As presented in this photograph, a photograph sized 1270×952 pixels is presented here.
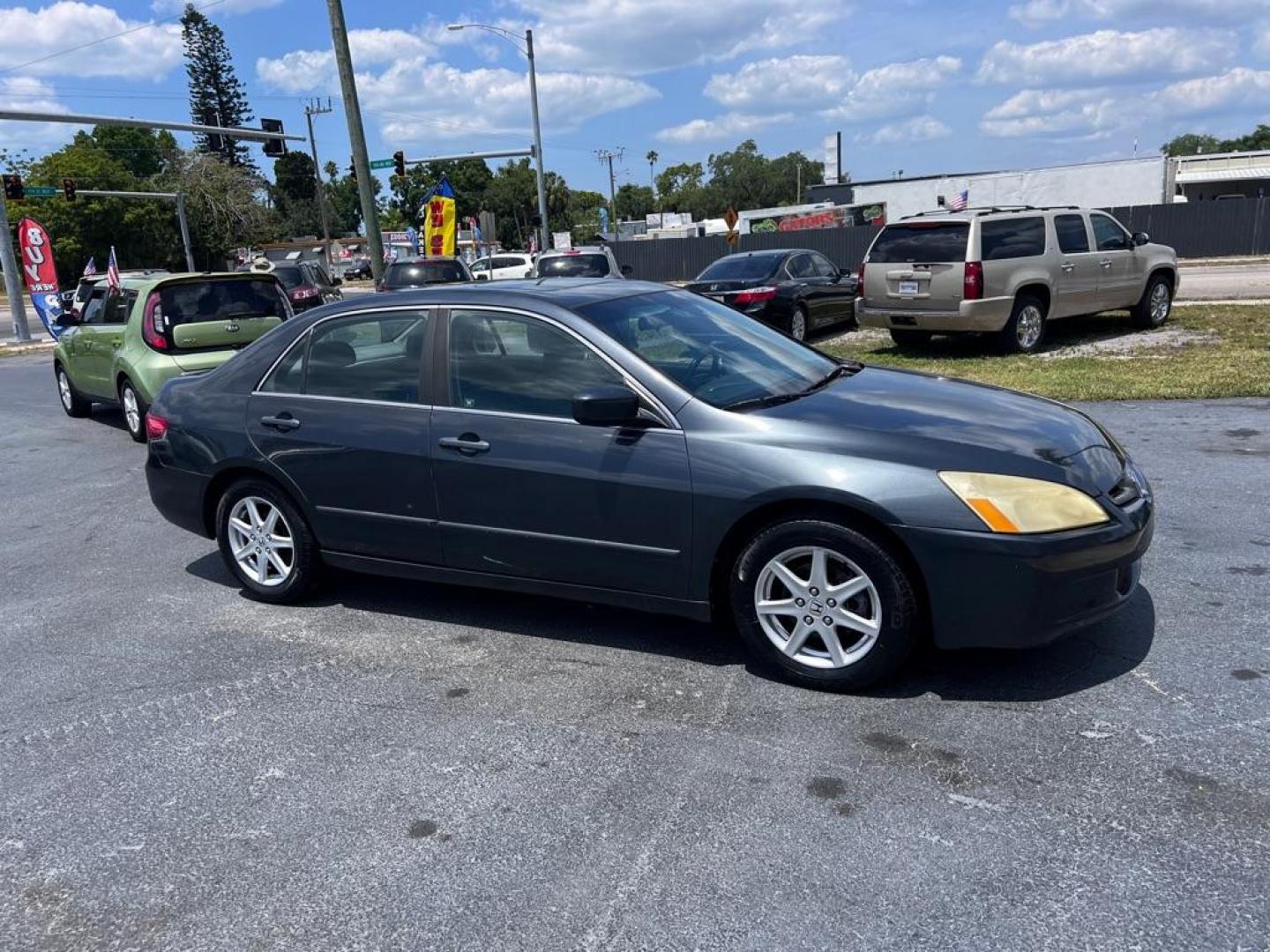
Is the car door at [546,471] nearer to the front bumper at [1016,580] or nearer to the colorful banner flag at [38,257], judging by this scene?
the front bumper at [1016,580]

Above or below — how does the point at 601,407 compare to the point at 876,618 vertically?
above

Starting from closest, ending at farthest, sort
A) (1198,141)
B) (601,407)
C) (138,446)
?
(601,407)
(138,446)
(1198,141)

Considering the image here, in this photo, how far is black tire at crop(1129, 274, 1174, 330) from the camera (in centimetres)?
1408

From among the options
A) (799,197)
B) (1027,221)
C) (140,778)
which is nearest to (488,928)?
(140,778)

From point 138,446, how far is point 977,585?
923 cm

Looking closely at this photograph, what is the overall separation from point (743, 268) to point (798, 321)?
3.83ft

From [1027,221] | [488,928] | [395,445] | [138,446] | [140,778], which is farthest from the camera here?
Answer: [1027,221]

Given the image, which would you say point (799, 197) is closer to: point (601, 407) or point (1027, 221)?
point (1027, 221)

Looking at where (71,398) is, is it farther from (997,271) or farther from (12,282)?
(12,282)

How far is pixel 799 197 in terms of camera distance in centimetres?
12838

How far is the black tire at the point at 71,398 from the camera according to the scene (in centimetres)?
1228

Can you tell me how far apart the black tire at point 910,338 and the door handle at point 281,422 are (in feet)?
32.8

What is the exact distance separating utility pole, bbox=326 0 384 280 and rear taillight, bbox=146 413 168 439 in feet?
35.6

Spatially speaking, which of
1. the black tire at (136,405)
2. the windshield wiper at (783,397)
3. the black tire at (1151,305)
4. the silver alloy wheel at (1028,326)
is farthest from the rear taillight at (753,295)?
the windshield wiper at (783,397)
